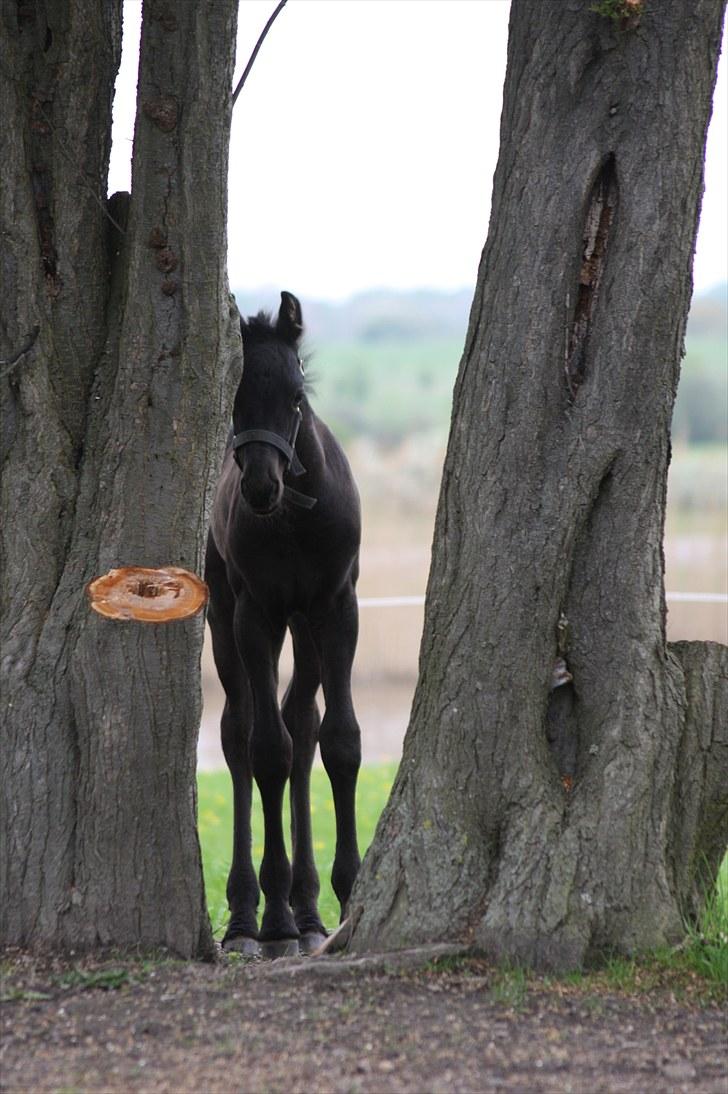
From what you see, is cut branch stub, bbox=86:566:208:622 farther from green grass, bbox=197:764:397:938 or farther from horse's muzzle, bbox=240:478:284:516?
green grass, bbox=197:764:397:938

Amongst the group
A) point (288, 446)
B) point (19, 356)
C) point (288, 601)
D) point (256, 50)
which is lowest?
point (288, 601)

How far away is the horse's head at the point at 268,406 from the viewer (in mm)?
5801

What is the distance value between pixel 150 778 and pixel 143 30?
8.43 feet

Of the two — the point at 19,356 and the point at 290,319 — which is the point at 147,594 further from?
the point at 290,319

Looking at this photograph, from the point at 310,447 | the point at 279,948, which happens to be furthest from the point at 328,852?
the point at 310,447

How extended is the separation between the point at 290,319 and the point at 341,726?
197 centimetres

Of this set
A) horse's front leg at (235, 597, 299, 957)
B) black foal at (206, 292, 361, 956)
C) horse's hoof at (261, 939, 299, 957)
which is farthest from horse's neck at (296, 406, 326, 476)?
horse's hoof at (261, 939, 299, 957)

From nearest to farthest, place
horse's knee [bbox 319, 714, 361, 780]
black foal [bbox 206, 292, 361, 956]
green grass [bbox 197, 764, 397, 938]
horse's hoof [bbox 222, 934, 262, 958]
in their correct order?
black foal [bbox 206, 292, 361, 956] → horse's hoof [bbox 222, 934, 262, 958] → horse's knee [bbox 319, 714, 361, 780] → green grass [bbox 197, 764, 397, 938]

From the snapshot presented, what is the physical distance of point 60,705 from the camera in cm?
454

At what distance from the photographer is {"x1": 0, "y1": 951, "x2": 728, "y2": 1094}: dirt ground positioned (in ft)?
11.7

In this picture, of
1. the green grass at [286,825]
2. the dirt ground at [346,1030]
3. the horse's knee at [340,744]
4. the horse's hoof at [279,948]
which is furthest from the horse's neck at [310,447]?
the dirt ground at [346,1030]

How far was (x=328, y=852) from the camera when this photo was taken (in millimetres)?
10031

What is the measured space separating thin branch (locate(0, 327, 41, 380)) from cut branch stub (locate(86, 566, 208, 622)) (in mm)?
790

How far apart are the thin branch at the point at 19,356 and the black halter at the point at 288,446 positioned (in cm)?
138
